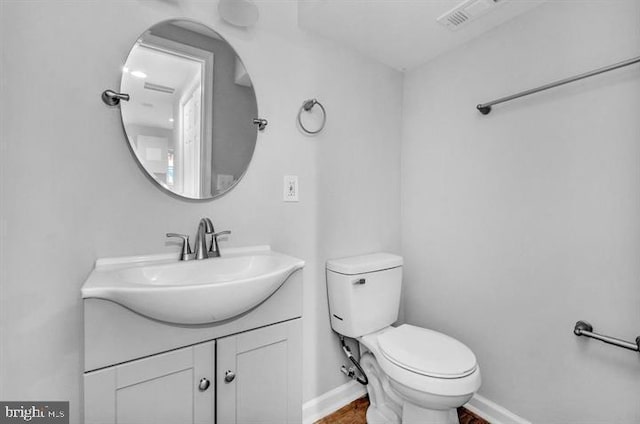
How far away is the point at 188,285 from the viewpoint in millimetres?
780

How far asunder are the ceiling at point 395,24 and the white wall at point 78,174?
0.50ft

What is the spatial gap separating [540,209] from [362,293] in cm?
90

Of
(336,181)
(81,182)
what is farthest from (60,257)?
(336,181)

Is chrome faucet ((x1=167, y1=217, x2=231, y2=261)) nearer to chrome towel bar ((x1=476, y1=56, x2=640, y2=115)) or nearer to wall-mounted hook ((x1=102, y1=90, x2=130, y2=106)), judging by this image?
wall-mounted hook ((x1=102, y1=90, x2=130, y2=106))

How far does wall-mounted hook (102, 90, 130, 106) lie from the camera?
38.6 inches

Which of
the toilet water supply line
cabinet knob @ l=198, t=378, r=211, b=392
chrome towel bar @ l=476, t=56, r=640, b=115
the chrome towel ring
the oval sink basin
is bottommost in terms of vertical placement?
the toilet water supply line

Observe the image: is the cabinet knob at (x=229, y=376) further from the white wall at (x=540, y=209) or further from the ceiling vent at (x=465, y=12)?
the ceiling vent at (x=465, y=12)

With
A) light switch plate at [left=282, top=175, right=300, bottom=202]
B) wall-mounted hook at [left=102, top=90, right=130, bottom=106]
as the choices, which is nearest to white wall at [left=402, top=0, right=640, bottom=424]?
light switch plate at [left=282, top=175, right=300, bottom=202]

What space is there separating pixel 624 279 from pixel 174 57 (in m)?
1.92

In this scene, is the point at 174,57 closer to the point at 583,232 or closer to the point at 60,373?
the point at 60,373

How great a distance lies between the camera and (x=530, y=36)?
1337 mm

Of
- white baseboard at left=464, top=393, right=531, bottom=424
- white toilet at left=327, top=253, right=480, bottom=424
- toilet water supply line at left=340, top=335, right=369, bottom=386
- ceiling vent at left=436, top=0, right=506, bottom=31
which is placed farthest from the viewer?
toilet water supply line at left=340, top=335, right=369, bottom=386

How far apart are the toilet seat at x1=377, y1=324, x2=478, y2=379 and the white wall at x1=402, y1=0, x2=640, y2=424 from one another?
34 centimetres

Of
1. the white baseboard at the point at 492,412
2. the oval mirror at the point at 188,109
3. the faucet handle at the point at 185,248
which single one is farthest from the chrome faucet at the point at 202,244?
the white baseboard at the point at 492,412
